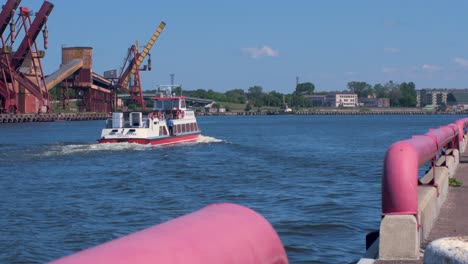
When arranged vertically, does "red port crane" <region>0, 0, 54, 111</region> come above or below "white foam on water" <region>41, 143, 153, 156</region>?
above

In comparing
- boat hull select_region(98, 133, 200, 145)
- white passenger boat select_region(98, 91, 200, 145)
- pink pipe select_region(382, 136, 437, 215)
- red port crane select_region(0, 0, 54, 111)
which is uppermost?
red port crane select_region(0, 0, 54, 111)

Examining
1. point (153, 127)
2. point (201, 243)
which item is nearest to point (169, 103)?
point (153, 127)

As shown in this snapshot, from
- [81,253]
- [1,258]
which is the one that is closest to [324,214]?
[1,258]

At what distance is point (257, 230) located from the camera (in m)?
4.69

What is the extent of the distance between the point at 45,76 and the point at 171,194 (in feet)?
329

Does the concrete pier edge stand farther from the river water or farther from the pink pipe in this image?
the river water

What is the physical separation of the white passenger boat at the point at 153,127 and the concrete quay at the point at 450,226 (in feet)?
99.2

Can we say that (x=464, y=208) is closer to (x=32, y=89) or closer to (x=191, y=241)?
(x=191, y=241)

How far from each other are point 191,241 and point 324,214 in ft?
47.2

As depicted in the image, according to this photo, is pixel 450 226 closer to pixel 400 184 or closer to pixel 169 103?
pixel 400 184

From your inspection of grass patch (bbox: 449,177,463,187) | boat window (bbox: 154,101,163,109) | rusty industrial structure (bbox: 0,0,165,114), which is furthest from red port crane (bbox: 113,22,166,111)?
grass patch (bbox: 449,177,463,187)

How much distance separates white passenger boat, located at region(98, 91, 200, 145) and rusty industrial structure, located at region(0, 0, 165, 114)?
42.9 meters

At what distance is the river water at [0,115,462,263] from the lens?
1535 cm

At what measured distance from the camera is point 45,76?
120m
